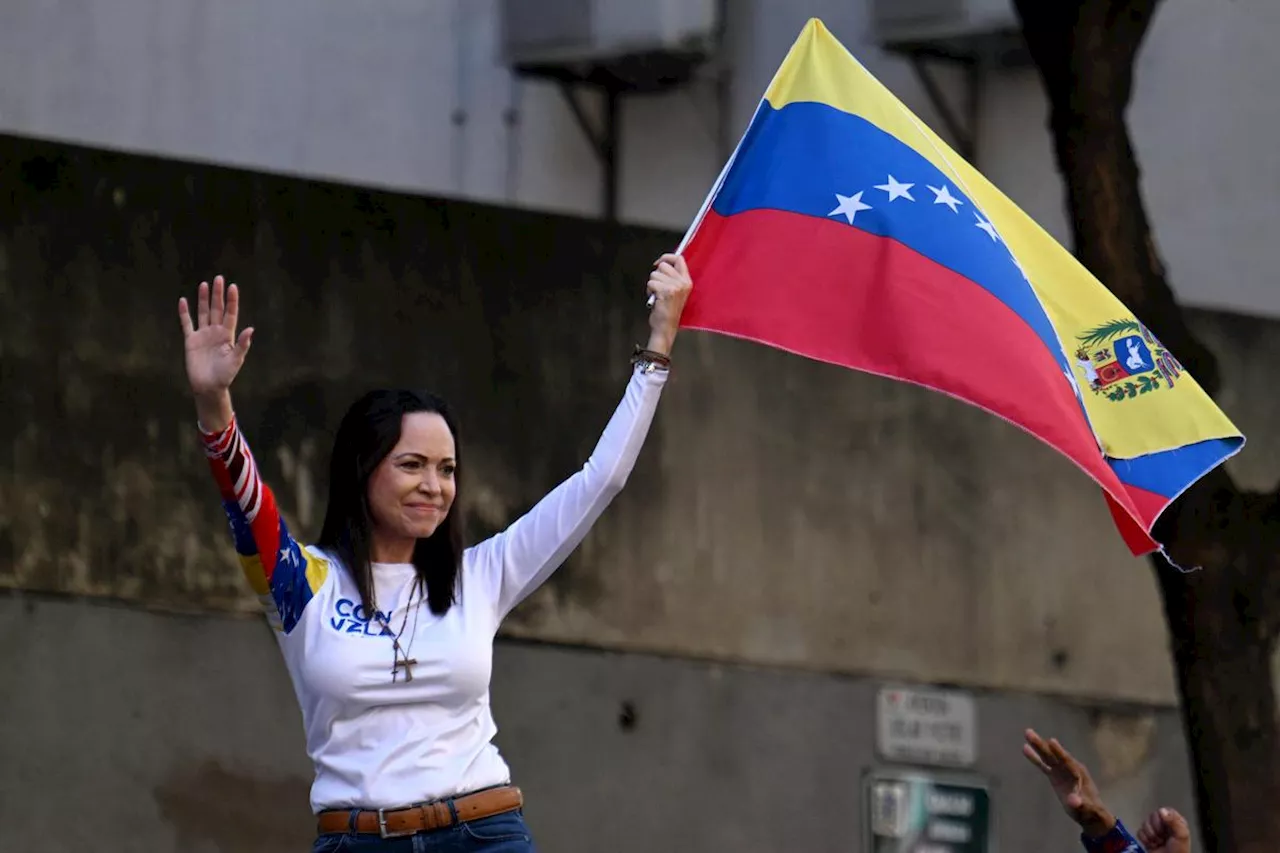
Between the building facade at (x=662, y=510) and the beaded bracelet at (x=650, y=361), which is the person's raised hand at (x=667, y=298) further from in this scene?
the building facade at (x=662, y=510)

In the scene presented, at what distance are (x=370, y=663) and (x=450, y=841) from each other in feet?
1.19

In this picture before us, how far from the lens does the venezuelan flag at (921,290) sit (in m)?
6.02

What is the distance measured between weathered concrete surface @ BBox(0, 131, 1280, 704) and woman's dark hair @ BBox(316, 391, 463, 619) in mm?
3685

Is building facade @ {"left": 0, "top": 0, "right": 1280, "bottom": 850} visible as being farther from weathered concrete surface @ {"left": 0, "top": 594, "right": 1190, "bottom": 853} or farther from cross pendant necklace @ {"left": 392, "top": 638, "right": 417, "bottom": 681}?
cross pendant necklace @ {"left": 392, "top": 638, "right": 417, "bottom": 681}

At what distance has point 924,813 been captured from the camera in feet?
33.5

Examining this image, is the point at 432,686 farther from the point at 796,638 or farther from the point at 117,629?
the point at 796,638

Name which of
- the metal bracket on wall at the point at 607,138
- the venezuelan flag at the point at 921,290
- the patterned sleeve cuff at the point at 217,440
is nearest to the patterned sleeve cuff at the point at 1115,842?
the venezuelan flag at the point at 921,290

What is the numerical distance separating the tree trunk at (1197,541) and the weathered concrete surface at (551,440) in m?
2.00

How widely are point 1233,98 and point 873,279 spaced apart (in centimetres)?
710

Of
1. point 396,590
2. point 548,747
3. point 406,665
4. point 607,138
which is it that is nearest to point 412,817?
point 406,665

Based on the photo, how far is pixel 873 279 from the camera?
6168mm

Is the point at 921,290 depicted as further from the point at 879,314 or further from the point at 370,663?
the point at 370,663

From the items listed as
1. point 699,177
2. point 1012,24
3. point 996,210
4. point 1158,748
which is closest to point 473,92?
point 699,177

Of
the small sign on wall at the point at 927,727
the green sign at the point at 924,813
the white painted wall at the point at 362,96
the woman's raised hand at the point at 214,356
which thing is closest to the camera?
the woman's raised hand at the point at 214,356
